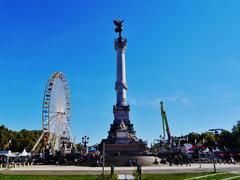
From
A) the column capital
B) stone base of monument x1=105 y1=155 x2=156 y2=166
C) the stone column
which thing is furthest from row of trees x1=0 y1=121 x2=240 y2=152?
stone base of monument x1=105 y1=155 x2=156 y2=166

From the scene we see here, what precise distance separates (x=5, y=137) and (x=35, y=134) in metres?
20.1

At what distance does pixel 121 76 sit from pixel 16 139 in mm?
48714

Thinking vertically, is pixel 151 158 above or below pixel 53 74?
below

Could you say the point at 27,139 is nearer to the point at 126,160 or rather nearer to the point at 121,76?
the point at 121,76

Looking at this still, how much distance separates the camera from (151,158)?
5503cm

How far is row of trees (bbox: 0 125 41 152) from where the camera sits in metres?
97.6

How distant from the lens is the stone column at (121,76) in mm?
82500

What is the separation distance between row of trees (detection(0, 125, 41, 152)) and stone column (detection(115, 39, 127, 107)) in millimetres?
43004

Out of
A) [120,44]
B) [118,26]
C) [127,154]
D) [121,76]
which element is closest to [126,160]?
[127,154]

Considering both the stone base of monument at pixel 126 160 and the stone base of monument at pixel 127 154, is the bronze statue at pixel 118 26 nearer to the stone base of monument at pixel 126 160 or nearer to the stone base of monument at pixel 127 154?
the stone base of monument at pixel 127 154

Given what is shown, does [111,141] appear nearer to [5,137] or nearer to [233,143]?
[5,137]

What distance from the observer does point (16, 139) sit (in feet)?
344

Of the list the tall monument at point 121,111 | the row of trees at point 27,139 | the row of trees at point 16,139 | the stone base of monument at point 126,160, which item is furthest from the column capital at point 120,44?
the row of trees at point 16,139

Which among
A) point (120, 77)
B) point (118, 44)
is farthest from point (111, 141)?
point (118, 44)
